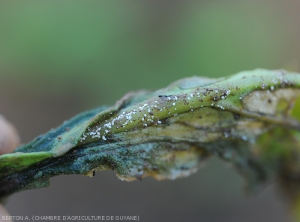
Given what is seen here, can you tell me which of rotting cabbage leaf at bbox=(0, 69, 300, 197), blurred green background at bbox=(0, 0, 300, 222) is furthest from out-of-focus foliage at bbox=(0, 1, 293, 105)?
rotting cabbage leaf at bbox=(0, 69, 300, 197)

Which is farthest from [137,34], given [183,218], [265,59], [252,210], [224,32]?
[252,210]

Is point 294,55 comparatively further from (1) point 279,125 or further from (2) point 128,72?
(1) point 279,125

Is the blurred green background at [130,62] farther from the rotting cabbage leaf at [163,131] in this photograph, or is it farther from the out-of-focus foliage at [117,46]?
the rotting cabbage leaf at [163,131]

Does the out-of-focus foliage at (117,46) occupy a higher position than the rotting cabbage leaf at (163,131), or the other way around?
the out-of-focus foliage at (117,46)

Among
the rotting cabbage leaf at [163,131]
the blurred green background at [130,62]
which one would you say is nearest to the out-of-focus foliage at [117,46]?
the blurred green background at [130,62]

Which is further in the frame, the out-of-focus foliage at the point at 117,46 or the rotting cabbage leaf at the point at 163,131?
the out-of-focus foliage at the point at 117,46

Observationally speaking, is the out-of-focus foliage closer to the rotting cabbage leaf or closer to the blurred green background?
the blurred green background
